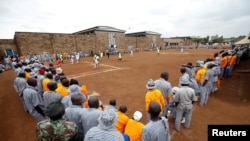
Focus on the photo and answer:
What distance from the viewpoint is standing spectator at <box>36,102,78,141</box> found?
7.37 ft

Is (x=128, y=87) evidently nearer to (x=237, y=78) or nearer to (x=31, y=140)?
(x=31, y=140)

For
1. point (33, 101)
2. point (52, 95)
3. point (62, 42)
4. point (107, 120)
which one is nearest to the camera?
point (107, 120)

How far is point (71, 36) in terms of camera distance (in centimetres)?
3194

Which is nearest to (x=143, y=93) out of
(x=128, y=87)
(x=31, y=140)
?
(x=128, y=87)

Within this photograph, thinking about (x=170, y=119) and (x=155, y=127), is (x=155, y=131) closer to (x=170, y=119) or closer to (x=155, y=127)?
(x=155, y=127)

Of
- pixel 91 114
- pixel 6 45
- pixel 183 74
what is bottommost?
pixel 91 114

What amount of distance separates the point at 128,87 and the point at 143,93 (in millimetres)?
1433

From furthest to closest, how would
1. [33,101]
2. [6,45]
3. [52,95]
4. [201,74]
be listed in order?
1. [6,45]
2. [201,74]
3. [33,101]
4. [52,95]

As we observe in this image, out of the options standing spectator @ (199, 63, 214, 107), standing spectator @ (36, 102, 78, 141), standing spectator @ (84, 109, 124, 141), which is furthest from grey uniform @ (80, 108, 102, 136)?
standing spectator @ (199, 63, 214, 107)

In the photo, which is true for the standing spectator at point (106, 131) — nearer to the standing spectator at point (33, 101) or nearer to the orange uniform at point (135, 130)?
the orange uniform at point (135, 130)

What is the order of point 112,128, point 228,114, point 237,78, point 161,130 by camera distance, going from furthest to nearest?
point 237,78, point 228,114, point 161,130, point 112,128

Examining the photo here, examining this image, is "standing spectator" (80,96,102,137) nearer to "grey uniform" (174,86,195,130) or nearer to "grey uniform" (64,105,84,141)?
"grey uniform" (64,105,84,141)

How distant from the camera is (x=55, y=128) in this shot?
7.41ft

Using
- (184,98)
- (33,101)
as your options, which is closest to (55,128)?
(33,101)
